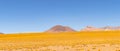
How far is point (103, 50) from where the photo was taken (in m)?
28.6

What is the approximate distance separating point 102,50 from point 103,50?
12 centimetres

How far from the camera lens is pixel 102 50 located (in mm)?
28625
